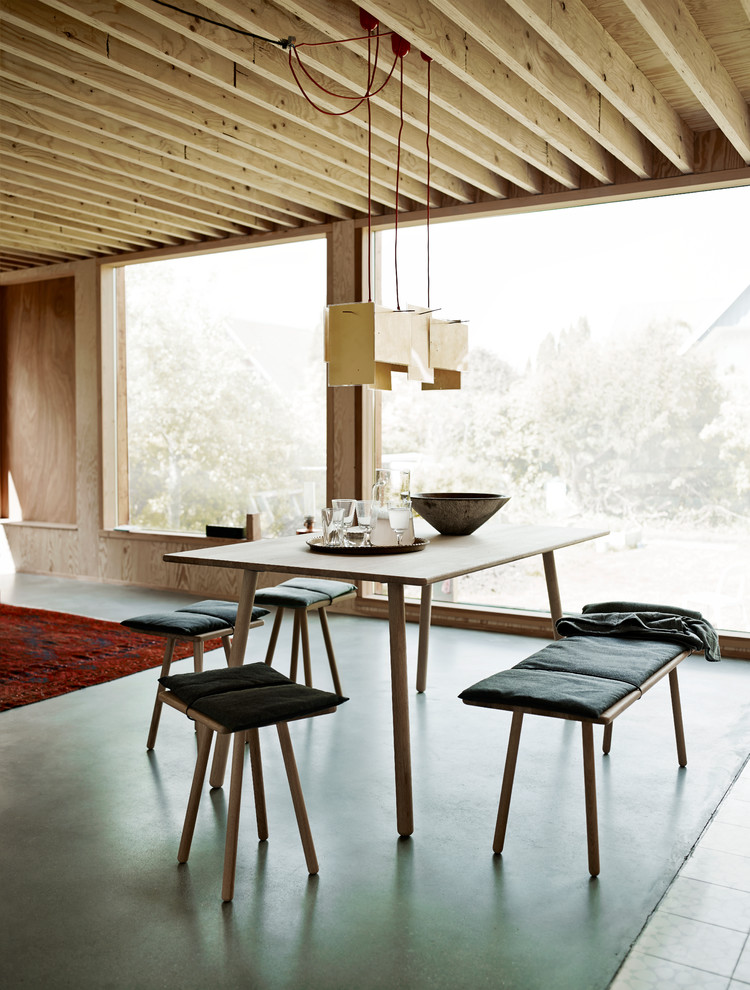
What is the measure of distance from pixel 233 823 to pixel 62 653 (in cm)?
287

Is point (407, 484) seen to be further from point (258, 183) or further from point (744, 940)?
point (258, 183)

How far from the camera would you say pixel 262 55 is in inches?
135

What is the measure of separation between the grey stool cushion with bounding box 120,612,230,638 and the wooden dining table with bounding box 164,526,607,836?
0.28 meters

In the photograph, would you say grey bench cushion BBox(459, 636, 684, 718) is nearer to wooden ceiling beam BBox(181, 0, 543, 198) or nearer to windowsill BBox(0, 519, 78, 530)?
wooden ceiling beam BBox(181, 0, 543, 198)

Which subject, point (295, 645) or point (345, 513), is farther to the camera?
point (295, 645)

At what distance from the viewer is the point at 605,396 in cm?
513

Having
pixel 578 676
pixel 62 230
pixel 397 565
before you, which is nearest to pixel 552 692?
pixel 578 676

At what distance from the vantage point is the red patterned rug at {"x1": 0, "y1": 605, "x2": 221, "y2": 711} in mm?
4275

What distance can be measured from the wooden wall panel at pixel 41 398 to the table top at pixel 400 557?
4634 mm

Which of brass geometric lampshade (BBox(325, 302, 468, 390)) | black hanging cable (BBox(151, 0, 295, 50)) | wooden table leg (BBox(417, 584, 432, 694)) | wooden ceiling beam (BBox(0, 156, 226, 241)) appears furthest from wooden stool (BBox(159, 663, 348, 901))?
wooden ceiling beam (BBox(0, 156, 226, 241))

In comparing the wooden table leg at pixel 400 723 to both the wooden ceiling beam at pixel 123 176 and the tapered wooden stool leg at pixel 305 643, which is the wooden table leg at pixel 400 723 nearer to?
the tapered wooden stool leg at pixel 305 643

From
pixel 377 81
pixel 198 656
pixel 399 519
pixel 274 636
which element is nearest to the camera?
pixel 399 519

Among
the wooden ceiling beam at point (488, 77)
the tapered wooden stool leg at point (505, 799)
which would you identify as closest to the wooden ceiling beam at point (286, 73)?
the wooden ceiling beam at point (488, 77)

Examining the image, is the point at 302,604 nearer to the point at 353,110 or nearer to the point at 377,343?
the point at 377,343
